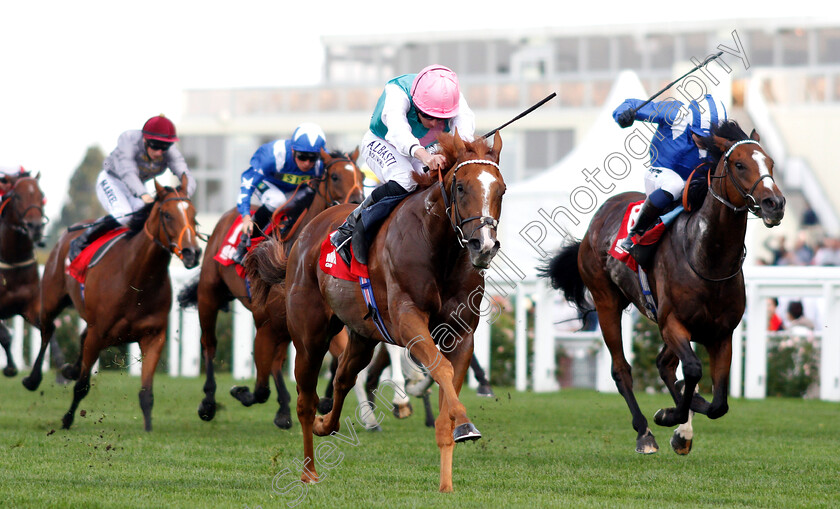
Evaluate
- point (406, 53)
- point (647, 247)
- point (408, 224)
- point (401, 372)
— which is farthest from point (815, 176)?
point (408, 224)

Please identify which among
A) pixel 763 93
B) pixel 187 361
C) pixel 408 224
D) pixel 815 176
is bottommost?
pixel 187 361

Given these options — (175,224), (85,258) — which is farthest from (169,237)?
(85,258)

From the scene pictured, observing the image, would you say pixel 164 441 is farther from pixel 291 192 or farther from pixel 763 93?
pixel 763 93

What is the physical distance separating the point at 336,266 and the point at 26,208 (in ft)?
17.6

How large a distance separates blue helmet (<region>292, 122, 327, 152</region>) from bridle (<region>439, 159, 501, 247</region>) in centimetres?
351

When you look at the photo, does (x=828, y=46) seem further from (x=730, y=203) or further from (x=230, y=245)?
(x=730, y=203)

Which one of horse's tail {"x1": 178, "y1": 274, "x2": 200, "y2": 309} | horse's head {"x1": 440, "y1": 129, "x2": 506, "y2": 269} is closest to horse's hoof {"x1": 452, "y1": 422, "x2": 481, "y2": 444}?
horse's head {"x1": 440, "y1": 129, "x2": 506, "y2": 269}

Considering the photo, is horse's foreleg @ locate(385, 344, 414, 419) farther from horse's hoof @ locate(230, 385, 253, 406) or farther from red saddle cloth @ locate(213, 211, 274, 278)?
red saddle cloth @ locate(213, 211, 274, 278)

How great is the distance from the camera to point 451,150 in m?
4.69

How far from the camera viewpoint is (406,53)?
28.1 m

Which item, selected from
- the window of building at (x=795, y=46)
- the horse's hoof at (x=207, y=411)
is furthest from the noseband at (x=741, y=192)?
the window of building at (x=795, y=46)

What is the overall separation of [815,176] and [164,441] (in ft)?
55.6

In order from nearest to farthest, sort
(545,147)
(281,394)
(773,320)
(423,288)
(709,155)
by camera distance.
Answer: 1. (423,288)
2. (709,155)
3. (281,394)
4. (773,320)
5. (545,147)

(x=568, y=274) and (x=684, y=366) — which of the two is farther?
(x=568, y=274)
